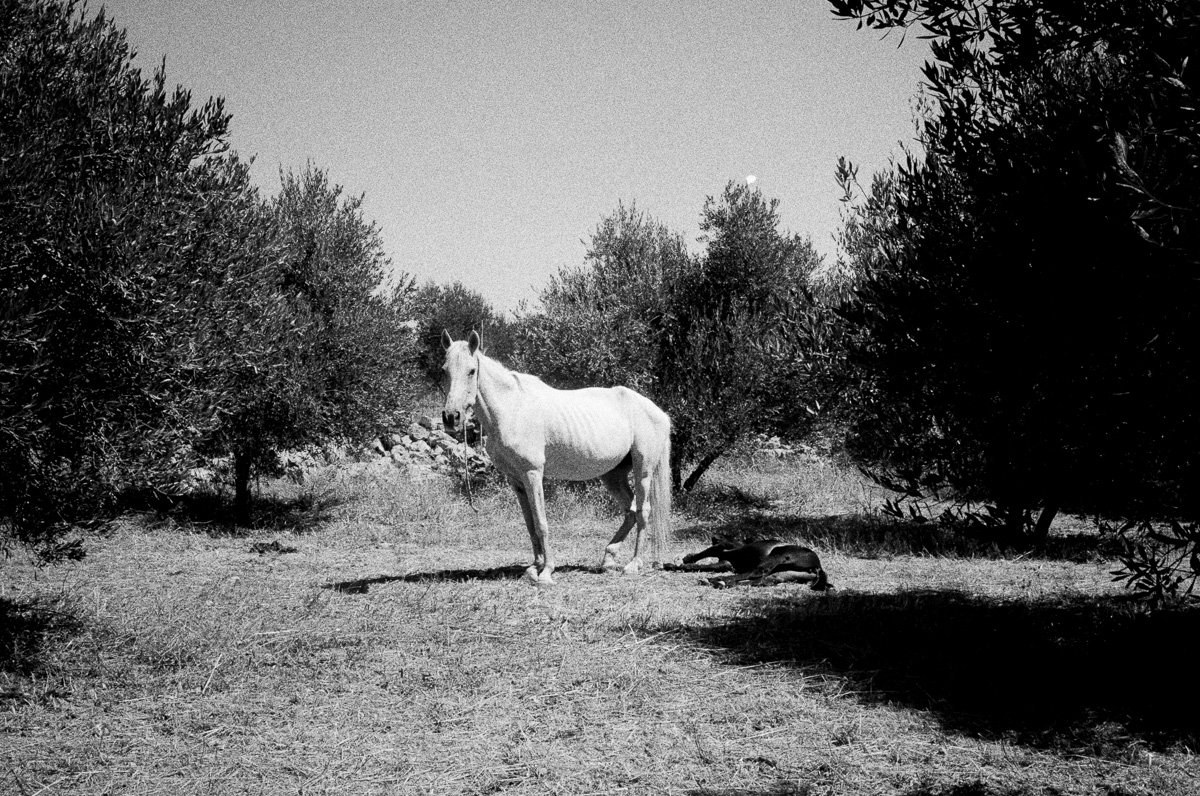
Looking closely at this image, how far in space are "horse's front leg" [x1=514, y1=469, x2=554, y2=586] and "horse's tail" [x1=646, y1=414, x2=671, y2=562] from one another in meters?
1.84

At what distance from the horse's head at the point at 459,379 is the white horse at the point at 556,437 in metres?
0.01

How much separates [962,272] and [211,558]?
10.7 meters

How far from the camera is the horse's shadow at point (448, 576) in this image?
9077 mm

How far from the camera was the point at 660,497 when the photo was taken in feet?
35.6

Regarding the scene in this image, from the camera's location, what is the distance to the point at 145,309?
627 cm

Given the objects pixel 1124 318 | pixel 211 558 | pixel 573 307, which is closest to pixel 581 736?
pixel 1124 318

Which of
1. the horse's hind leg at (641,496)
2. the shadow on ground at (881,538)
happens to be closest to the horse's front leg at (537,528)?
the horse's hind leg at (641,496)

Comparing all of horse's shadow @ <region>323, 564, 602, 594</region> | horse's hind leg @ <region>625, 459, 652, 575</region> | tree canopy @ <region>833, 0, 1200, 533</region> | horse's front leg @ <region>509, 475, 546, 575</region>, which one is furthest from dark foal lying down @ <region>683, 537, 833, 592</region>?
tree canopy @ <region>833, 0, 1200, 533</region>

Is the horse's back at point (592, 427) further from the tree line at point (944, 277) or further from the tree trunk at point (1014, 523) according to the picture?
the tree trunk at point (1014, 523)

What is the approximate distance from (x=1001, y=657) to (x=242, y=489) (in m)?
14.1

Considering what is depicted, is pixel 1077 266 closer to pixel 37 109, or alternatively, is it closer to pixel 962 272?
pixel 962 272

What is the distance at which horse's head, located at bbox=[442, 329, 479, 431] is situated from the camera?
335 inches

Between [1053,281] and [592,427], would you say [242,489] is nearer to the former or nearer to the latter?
[592,427]

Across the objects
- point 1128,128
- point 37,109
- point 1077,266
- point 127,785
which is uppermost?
point 37,109
